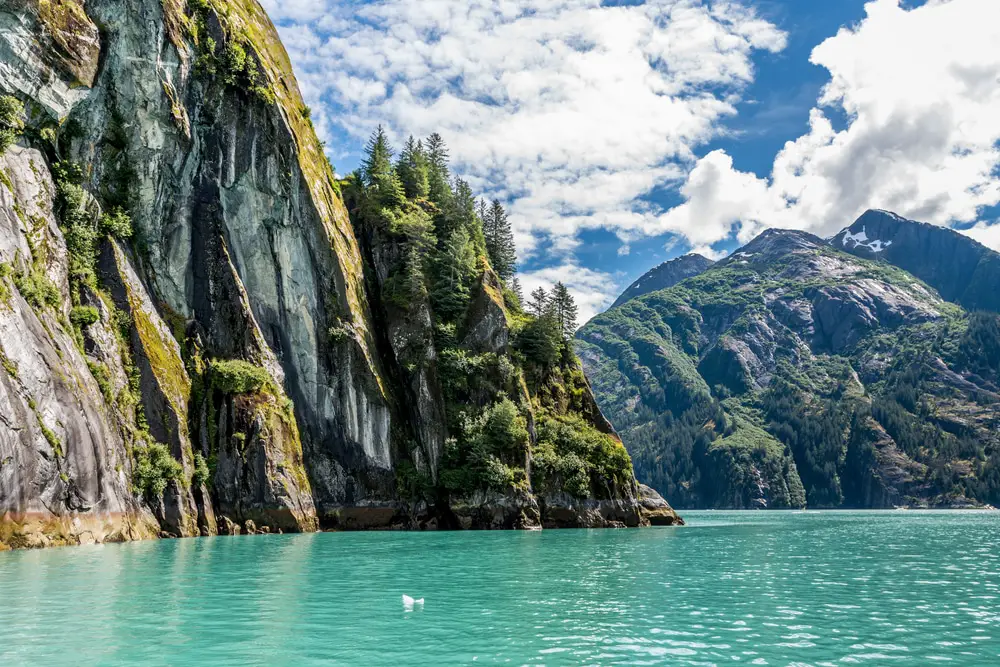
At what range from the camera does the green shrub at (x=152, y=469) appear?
4731cm

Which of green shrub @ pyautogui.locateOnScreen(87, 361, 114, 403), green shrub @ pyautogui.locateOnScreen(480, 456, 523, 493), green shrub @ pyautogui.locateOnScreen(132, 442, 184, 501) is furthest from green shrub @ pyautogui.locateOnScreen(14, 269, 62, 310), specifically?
green shrub @ pyautogui.locateOnScreen(480, 456, 523, 493)

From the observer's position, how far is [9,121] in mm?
47719

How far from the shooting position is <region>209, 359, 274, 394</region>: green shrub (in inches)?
2269

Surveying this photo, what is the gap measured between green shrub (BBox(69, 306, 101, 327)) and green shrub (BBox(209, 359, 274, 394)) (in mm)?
10747

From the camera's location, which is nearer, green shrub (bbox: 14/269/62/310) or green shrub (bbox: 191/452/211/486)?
green shrub (bbox: 14/269/62/310)

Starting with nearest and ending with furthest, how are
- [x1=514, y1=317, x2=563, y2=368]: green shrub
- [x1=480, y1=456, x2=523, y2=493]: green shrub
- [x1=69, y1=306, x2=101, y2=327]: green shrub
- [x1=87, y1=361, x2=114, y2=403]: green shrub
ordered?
1. [x1=87, y1=361, x2=114, y2=403]: green shrub
2. [x1=69, y1=306, x2=101, y2=327]: green shrub
3. [x1=480, y1=456, x2=523, y2=493]: green shrub
4. [x1=514, y1=317, x2=563, y2=368]: green shrub

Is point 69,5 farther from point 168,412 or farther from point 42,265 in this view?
point 168,412

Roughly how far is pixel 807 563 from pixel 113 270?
5048 cm

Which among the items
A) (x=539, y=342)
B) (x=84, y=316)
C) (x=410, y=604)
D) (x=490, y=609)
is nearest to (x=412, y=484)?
(x=539, y=342)

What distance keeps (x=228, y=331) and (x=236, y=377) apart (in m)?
5.65

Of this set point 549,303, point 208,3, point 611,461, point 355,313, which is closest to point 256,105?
point 208,3

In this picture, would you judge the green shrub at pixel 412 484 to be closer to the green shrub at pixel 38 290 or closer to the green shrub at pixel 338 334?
the green shrub at pixel 338 334

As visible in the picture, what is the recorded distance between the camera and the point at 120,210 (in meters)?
57.2

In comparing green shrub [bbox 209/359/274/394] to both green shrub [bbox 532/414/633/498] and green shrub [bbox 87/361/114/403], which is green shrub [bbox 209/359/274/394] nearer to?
green shrub [bbox 87/361/114/403]
